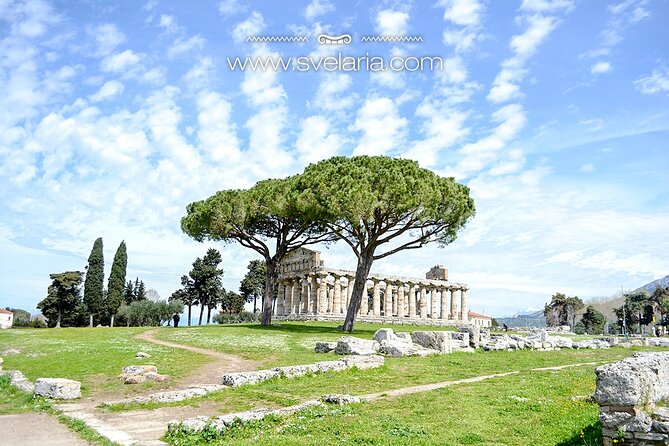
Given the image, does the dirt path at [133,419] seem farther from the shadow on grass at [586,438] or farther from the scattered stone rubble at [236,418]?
the shadow on grass at [586,438]

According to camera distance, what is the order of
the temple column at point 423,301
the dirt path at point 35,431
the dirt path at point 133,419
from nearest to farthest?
the dirt path at point 35,431 < the dirt path at point 133,419 < the temple column at point 423,301

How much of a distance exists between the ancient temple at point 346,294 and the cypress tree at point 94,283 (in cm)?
2382

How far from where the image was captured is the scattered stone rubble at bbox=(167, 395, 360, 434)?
11.2m

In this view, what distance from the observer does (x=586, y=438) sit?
9.77 meters

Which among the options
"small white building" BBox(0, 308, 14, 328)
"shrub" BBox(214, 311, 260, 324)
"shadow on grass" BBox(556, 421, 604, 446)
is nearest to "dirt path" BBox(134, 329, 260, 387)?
"shadow on grass" BBox(556, 421, 604, 446)

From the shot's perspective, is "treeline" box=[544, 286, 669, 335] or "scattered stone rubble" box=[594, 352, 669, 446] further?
"treeline" box=[544, 286, 669, 335]

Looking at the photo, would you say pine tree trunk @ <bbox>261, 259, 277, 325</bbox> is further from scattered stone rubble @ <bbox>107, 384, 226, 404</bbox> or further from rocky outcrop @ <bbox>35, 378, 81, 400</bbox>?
rocky outcrop @ <bbox>35, 378, 81, 400</bbox>

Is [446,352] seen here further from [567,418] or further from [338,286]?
[338,286]

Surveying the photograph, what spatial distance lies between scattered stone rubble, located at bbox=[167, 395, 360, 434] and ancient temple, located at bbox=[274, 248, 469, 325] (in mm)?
50167

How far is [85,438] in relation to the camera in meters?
11.1

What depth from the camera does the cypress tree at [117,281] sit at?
69.4 metres

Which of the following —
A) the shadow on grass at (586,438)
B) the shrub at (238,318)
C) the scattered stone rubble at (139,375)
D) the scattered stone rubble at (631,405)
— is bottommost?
the shrub at (238,318)

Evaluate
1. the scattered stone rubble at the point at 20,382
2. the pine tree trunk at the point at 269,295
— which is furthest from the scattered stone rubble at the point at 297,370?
the pine tree trunk at the point at 269,295

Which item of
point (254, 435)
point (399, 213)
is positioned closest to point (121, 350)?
point (254, 435)
